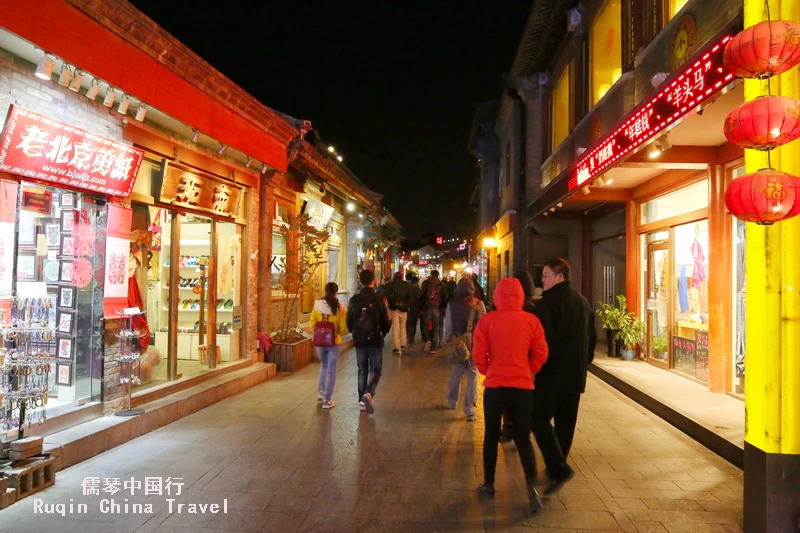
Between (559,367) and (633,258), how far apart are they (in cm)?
721

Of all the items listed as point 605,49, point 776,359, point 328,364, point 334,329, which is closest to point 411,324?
point 328,364

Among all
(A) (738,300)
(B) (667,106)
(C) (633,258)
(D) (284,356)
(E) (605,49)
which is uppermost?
(E) (605,49)

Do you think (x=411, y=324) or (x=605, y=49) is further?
(x=411, y=324)

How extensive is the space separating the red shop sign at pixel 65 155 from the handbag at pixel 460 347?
445 cm

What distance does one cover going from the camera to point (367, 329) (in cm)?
716

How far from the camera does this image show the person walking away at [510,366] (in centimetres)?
430

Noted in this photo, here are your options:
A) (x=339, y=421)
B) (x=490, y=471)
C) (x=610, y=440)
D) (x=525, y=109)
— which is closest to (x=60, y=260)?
(x=339, y=421)

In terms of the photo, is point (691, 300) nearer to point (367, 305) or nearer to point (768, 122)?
point (367, 305)

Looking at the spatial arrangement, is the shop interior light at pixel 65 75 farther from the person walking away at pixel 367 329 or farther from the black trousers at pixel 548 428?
the black trousers at pixel 548 428

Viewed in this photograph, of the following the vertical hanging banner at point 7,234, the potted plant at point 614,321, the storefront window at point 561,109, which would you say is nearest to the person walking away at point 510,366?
the vertical hanging banner at point 7,234

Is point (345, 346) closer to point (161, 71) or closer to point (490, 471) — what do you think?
point (161, 71)

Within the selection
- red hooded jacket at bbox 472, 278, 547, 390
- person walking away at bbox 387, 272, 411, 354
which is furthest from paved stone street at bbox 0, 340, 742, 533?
person walking away at bbox 387, 272, 411, 354

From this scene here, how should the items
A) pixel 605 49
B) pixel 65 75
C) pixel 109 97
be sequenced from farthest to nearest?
pixel 605 49 → pixel 109 97 → pixel 65 75

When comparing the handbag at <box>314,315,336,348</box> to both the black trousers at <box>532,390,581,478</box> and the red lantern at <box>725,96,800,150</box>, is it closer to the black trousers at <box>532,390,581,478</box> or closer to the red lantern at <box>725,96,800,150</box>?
the black trousers at <box>532,390,581,478</box>
